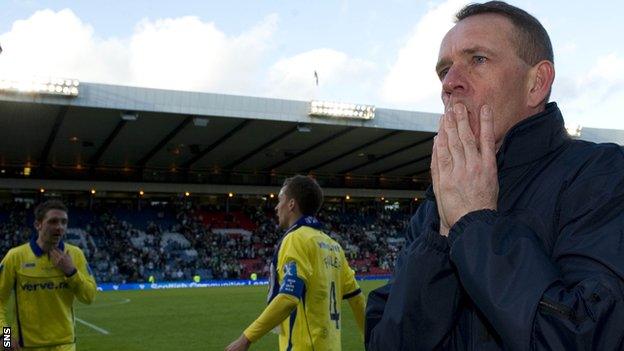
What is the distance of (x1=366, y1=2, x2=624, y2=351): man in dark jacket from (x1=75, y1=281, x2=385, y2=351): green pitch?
11.2 metres

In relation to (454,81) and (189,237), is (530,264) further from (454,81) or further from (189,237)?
(189,237)

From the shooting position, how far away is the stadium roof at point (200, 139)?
28.2 m

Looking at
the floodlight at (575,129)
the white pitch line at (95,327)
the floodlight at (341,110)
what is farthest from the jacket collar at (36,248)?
the floodlight at (575,129)

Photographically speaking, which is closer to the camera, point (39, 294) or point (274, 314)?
point (274, 314)

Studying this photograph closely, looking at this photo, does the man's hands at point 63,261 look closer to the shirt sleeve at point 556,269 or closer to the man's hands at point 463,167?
the man's hands at point 463,167

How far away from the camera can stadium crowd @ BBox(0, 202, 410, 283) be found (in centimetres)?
3550

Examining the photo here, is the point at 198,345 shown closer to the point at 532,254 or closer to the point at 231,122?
the point at 532,254

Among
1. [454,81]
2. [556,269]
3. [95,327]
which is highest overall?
[454,81]

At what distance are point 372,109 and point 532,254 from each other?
30.3m

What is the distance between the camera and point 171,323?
1625 cm

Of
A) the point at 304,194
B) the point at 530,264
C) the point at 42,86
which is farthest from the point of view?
the point at 42,86

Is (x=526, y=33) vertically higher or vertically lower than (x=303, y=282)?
higher

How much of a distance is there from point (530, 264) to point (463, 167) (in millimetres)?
310

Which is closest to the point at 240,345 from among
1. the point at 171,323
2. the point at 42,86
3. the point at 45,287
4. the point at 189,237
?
the point at 45,287
